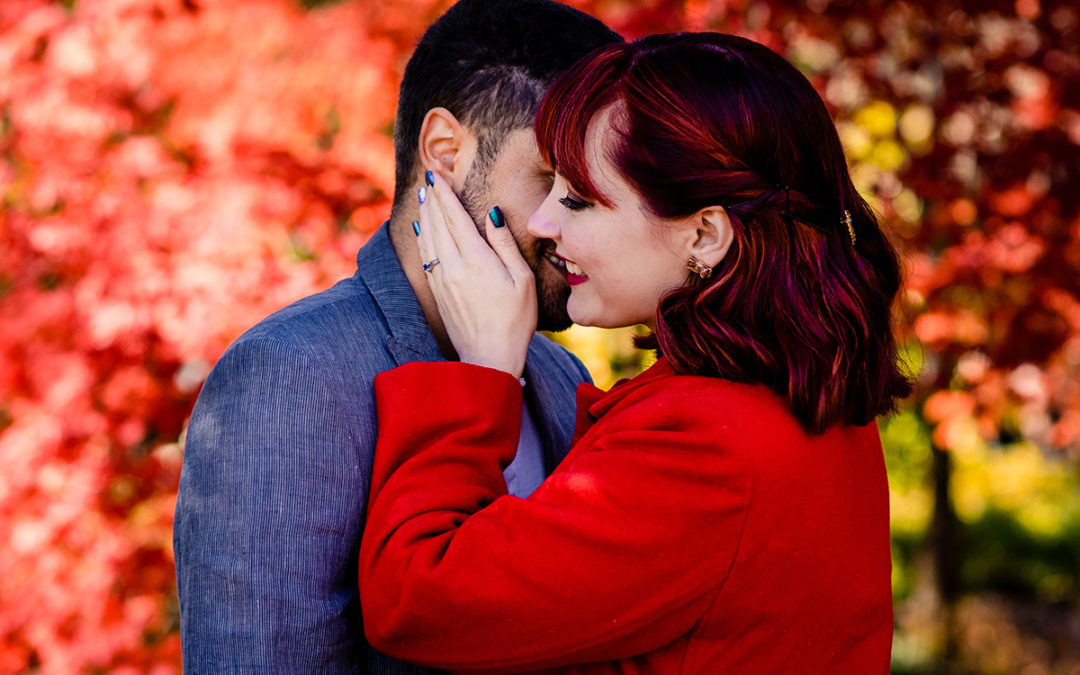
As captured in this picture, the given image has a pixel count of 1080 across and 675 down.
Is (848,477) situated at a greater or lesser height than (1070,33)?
greater

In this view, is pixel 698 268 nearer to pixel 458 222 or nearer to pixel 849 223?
pixel 849 223

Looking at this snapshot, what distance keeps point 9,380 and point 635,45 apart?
99.9 inches

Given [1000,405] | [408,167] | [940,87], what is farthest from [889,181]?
[408,167]

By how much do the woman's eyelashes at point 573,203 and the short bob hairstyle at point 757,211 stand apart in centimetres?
11

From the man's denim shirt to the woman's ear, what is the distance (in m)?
0.62

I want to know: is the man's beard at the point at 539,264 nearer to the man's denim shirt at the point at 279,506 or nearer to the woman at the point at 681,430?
the woman at the point at 681,430

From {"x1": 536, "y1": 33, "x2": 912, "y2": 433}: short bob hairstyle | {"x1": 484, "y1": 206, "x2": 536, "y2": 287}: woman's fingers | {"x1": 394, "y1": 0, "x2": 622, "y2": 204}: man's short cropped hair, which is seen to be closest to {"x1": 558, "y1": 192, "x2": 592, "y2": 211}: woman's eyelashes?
{"x1": 536, "y1": 33, "x2": 912, "y2": 433}: short bob hairstyle

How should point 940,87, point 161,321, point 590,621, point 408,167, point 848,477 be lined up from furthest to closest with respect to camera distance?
point 940,87
point 161,321
point 408,167
point 848,477
point 590,621

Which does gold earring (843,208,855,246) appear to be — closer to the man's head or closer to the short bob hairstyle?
the short bob hairstyle

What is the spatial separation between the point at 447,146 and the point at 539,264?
314mm

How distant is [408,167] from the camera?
83.0 inches

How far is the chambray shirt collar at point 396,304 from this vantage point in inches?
72.6

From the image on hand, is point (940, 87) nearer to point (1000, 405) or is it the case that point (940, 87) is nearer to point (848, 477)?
point (1000, 405)

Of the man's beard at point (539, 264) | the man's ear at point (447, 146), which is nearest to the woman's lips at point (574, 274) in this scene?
the man's beard at point (539, 264)
